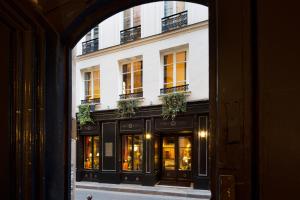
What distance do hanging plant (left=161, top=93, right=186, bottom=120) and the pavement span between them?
338cm

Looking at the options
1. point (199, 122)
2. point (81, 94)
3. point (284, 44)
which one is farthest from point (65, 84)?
point (81, 94)

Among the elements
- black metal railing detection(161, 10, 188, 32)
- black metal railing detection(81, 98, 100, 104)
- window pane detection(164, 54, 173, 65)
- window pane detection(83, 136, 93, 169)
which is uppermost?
black metal railing detection(161, 10, 188, 32)

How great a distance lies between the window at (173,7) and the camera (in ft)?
50.1

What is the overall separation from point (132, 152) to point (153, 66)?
15.4 feet

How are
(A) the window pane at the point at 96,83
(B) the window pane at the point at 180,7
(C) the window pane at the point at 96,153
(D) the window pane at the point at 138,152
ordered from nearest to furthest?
(B) the window pane at the point at 180,7
(D) the window pane at the point at 138,152
(C) the window pane at the point at 96,153
(A) the window pane at the point at 96,83

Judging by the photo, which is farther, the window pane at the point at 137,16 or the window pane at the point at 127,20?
the window pane at the point at 127,20

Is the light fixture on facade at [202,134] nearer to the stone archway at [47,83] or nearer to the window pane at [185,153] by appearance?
the window pane at [185,153]

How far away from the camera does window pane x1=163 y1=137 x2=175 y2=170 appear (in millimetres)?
15597


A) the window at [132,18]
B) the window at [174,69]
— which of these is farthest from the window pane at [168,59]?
the window at [132,18]

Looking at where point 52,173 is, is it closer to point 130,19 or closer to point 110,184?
point 110,184

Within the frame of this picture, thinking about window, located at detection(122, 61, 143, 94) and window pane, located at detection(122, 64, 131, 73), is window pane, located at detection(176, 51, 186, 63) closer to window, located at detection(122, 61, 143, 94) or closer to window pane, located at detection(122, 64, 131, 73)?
window, located at detection(122, 61, 143, 94)

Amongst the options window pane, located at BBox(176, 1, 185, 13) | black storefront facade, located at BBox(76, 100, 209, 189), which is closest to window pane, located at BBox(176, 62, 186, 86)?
black storefront facade, located at BBox(76, 100, 209, 189)

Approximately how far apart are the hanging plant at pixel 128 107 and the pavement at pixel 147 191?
3.63 meters

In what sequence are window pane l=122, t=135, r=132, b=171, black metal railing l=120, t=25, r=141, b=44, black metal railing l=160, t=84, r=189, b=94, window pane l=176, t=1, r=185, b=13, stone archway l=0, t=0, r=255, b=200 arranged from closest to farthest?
stone archway l=0, t=0, r=255, b=200
black metal railing l=160, t=84, r=189, b=94
window pane l=176, t=1, r=185, b=13
window pane l=122, t=135, r=132, b=171
black metal railing l=120, t=25, r=141, b=44
